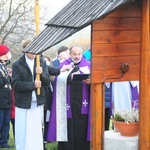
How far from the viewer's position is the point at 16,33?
73.7ft

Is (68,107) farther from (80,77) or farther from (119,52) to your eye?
(119,52)

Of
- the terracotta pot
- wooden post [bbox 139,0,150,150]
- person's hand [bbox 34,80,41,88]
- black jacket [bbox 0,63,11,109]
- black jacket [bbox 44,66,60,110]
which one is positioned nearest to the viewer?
wooden post [bbox 139,0,150,150]

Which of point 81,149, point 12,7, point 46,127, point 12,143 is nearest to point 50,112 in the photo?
point 46,127

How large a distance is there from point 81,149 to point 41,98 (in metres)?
1.01

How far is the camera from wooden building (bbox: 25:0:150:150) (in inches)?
149

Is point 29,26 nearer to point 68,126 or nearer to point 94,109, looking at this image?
point 68,126

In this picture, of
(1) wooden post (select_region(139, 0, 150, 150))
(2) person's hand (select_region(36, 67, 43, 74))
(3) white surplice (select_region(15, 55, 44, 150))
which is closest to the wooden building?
(1) wooden post (select_region(139, 0, 150, 150))

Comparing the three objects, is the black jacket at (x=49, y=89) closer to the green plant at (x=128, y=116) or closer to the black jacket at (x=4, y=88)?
the black jacket at (x=4, y=88)

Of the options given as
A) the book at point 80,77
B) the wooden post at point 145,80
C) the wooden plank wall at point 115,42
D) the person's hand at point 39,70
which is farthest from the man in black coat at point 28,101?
the wooden post at point 145,80

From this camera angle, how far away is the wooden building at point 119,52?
3.79 meters

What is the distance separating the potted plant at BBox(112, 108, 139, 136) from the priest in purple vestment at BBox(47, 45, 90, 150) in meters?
1.59

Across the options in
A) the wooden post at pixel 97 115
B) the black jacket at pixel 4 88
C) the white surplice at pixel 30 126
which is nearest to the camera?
the wooden post at pixel 97 115

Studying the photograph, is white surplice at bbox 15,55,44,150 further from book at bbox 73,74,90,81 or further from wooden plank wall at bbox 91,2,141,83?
wooden plank wall at bbox 91,2,141,83

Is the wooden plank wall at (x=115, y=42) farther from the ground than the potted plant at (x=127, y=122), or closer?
farther from the ground
